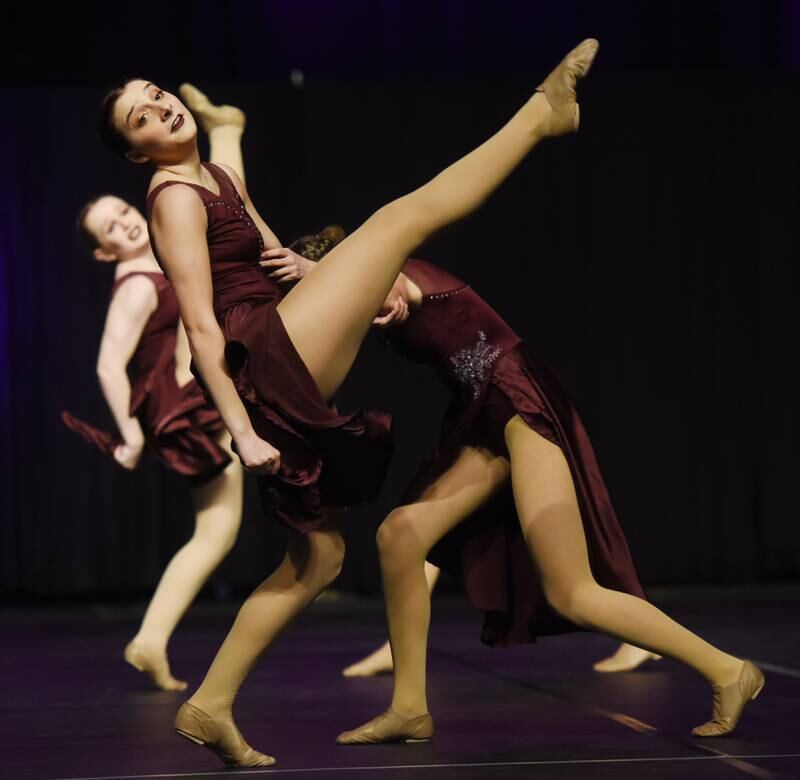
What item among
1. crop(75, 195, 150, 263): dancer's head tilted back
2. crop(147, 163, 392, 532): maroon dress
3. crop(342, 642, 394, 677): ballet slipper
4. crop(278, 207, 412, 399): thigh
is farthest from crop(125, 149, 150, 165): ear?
crop(342, 642, 394, 677): ballet slipper

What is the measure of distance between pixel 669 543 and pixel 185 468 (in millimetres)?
3328

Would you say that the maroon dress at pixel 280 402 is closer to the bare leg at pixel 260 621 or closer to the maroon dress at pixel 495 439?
the bare leg at pixel 260 621

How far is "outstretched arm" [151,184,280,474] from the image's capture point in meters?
2.63

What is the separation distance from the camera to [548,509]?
2.97 meters

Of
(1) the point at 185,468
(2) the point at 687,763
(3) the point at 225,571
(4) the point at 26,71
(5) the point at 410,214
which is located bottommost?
(3) the point at 225,571

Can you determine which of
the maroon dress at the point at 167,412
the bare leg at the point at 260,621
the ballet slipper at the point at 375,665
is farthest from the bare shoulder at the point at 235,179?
the ballet slipper at the point at 375,665

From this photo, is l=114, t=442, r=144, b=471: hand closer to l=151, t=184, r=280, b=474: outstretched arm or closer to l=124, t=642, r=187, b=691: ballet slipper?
l=124, t=642, r=187, b=691: ballet slipper

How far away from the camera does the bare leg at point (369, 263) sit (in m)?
2.71

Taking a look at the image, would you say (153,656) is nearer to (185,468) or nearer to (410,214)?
(185,468)

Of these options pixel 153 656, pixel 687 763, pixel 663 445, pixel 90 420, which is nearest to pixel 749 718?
pixel 687 763

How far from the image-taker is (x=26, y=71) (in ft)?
22.6

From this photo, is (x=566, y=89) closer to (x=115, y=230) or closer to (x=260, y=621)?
(x=260, y=621)

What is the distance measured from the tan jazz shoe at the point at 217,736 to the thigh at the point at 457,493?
0.56m

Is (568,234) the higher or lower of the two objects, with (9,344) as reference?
higher
